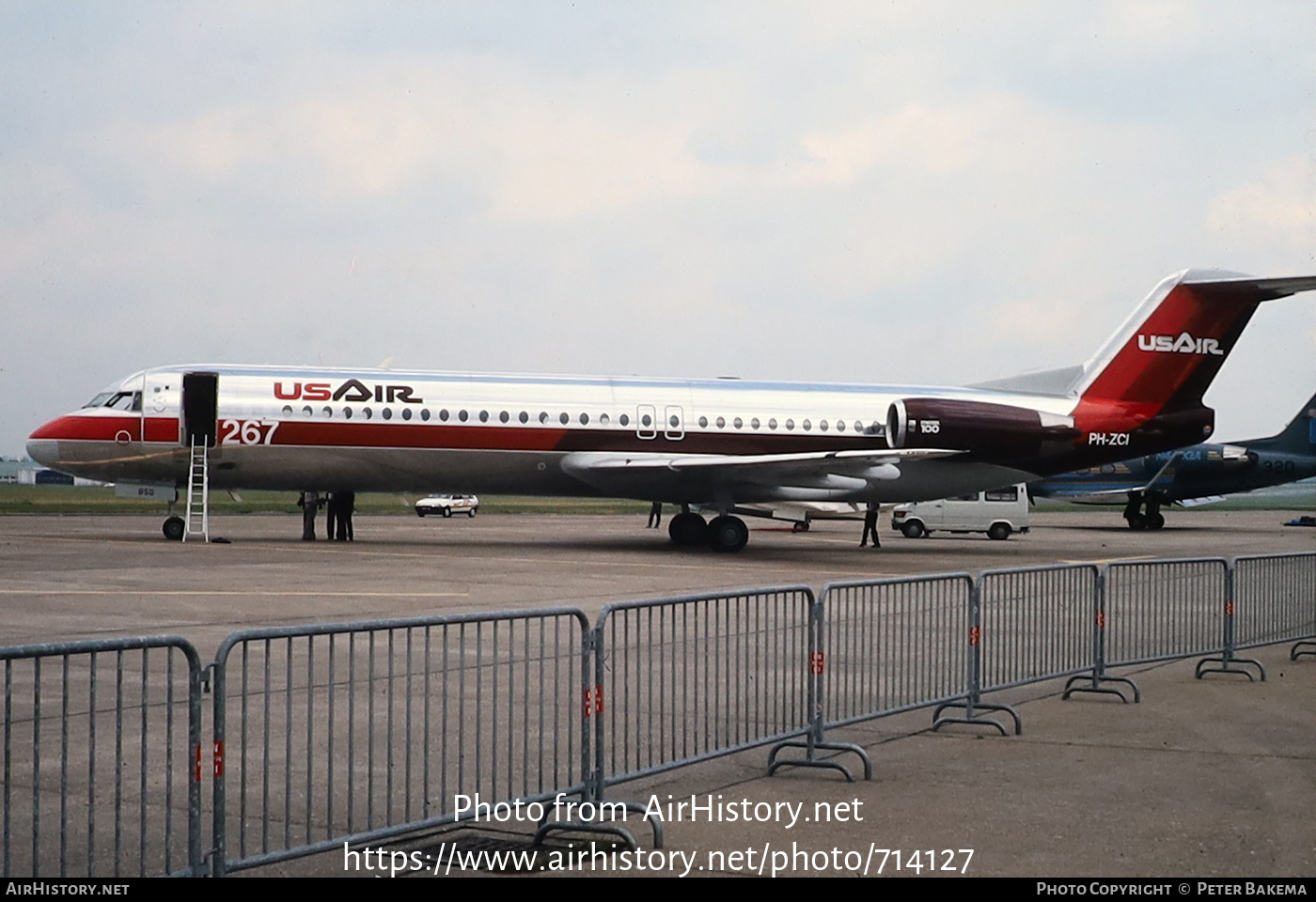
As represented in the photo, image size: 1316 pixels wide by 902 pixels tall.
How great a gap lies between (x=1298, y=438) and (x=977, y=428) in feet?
86.0

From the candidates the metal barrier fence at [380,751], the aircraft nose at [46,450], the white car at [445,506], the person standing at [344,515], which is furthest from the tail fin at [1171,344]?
the white car at [445,506]

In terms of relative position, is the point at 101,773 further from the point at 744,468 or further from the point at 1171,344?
the point at 1171,344

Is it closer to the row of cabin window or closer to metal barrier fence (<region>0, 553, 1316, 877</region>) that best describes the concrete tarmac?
metal barrier fence (<region>0, 553, 1316, 877</region>)

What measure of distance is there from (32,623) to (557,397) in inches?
594

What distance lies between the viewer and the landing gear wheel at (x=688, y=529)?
2991 centimetres

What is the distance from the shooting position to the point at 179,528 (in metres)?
28.7

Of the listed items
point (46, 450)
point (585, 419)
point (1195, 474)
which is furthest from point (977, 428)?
point (1195, 474)

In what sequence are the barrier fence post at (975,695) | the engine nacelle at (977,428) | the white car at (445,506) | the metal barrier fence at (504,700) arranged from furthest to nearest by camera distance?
1. the white car at (445,506)
2. the engine nacelle at (977,428)
3. the barrier fence post at (975,695)
4. the metal barrier fence at (504,700)

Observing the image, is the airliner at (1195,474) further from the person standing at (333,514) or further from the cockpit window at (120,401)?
the cockpit window at (120,401)

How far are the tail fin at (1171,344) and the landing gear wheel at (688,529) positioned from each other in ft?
28.7

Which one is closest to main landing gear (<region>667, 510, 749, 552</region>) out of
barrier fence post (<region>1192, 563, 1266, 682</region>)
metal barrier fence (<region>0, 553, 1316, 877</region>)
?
metal barrier fence (<region>0, 553, 1316, 877</region>)

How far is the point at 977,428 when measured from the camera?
28547 millimetres

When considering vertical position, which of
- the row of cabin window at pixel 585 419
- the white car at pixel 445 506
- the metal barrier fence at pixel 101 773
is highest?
the row of cabin window at pixel 585 419

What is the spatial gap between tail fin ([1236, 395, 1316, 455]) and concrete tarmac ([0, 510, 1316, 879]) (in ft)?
105
